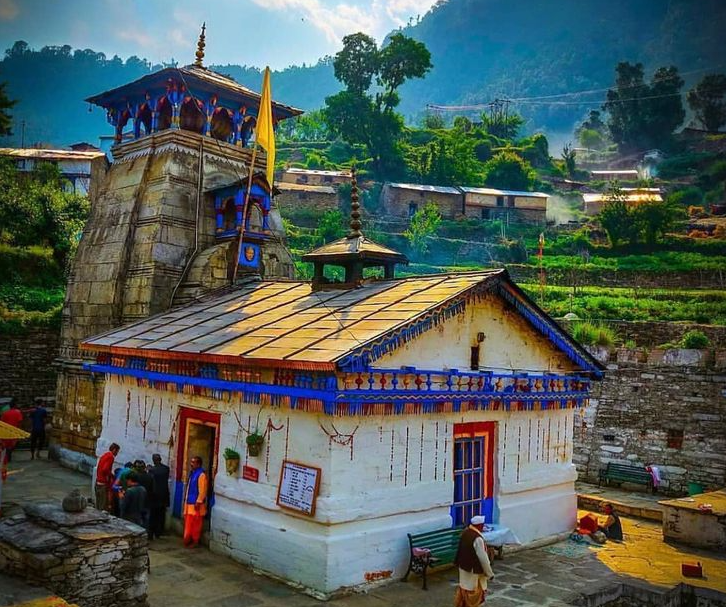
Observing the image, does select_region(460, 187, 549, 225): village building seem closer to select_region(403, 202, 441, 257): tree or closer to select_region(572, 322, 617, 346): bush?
select_region(403, 202, 441, 257): tree

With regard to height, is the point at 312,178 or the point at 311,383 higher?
the point at 312,178

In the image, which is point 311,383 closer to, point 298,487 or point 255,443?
point 298,487

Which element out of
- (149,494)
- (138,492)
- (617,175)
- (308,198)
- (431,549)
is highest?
(617,175)

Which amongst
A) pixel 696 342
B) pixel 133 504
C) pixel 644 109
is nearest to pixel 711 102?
pixel 644 109

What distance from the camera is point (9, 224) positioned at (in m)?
26.8

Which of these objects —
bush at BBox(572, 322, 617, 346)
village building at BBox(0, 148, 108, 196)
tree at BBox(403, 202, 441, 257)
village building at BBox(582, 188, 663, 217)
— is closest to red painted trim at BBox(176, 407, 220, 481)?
bush at BBox(572, 322, 617, 346)

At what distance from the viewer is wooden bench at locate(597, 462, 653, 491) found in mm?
17422

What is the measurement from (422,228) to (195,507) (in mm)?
41884

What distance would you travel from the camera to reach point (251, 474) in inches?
372

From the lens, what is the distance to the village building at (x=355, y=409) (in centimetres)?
847

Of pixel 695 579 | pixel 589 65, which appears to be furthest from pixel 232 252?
pixel 589 65

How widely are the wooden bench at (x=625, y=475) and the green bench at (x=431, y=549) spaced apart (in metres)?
10.1

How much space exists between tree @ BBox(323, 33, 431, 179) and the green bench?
54.3m

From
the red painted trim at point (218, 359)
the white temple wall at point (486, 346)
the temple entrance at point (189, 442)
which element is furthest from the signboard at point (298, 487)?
the temple entrance at point (189, 442)
